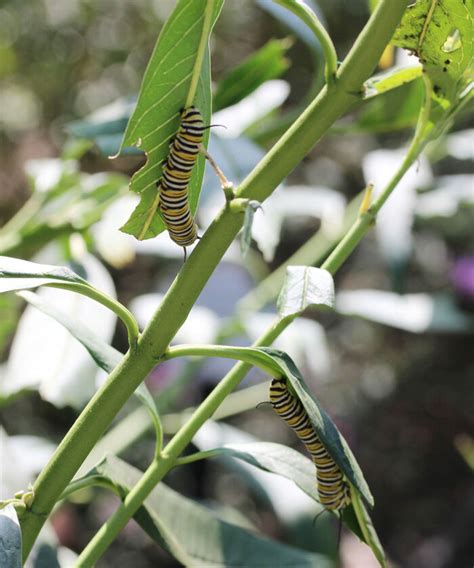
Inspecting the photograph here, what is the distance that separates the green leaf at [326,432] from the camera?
0.33 meters

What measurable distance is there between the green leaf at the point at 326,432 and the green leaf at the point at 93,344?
0.10 meters

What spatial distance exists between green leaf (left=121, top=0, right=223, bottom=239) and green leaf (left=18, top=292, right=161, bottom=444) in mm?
85

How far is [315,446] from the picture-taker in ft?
1.19

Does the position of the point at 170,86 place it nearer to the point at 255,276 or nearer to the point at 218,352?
the point at 218,352

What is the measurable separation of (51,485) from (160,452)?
0.07 m

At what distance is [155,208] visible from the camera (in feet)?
1.23

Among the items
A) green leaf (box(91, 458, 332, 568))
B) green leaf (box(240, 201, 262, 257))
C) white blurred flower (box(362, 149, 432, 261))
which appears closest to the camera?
green leaf (box(240, 201, 262, 257))

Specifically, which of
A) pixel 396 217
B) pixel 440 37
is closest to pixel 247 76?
pixel 396 217

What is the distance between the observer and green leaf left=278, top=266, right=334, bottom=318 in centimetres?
32

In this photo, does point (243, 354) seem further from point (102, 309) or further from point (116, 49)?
point (116, 49)

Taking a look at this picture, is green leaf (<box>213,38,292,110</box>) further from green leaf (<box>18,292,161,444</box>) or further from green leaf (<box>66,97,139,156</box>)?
green leaf (<box>18,292,161,444</box>)

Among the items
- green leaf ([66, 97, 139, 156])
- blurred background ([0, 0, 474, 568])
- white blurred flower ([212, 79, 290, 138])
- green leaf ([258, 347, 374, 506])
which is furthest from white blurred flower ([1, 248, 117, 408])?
green leaf ([258, 347, 374, 506])

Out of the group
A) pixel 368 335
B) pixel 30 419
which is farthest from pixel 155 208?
pixel 368 335

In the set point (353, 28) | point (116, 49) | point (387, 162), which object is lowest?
point (353, 28)
